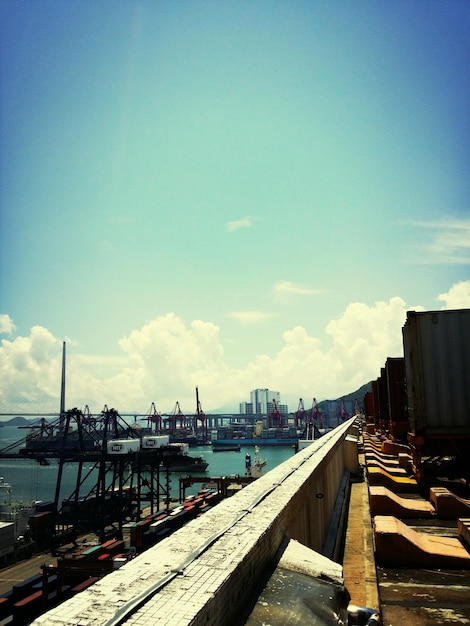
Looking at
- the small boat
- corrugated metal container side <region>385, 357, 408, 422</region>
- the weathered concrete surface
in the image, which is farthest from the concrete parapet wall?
the small boat

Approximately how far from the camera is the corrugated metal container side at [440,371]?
406 inches

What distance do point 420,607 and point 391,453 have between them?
15.5 metres

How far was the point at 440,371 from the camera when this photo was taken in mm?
10477

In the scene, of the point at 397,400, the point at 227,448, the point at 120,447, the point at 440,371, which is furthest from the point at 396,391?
the point at 227,448

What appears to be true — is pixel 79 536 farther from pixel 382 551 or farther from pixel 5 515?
pixel 382 551

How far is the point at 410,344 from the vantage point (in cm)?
1078

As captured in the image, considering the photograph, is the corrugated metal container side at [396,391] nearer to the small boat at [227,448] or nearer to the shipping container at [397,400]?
the shipping container at [397,400]

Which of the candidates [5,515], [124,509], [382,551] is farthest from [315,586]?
[124,509]

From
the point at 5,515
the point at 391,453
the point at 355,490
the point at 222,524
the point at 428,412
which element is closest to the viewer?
the point at 222,524

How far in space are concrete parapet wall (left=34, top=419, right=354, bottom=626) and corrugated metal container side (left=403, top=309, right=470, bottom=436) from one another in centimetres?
513

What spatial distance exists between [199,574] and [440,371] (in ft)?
27.9

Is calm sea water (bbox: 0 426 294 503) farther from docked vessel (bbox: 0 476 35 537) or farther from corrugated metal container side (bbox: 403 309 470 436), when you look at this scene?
corrugated metal container side (bbox: 403 309 470 436)

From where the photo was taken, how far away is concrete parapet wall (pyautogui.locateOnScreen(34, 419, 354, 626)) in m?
3.06

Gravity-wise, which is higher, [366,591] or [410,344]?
[410,344]
